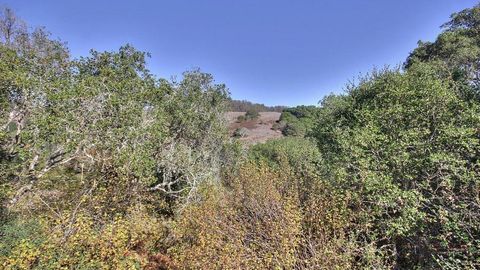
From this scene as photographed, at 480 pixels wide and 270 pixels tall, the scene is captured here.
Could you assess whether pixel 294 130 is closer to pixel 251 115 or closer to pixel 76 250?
pixel 251 115

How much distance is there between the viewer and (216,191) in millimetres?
13195

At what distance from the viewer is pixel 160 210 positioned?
1495 cm

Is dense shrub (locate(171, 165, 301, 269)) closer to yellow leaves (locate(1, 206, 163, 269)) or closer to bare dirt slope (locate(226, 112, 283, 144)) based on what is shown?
yellow leaves (locate(1, 206, 163, 269))

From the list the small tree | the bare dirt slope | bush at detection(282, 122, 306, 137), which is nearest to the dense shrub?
the bare dirt slope

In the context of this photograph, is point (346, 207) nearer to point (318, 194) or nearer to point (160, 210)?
point (318, 194)

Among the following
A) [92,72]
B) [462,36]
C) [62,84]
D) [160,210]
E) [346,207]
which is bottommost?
[160,210]

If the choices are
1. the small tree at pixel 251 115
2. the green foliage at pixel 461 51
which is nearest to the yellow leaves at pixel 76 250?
the green foliage at pixel 461 51

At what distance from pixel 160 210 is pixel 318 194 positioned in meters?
8.44

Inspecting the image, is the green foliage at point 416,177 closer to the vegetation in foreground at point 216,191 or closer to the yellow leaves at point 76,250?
the vegetation in foreground at point 216,191

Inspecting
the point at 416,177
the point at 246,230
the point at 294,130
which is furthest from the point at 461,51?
the point at 294,130

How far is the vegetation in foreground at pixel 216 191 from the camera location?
7.59 meters

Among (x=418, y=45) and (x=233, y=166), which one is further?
(x=233, y=166)

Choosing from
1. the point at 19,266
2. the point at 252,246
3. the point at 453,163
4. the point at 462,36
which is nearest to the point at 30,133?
the point at 19,266

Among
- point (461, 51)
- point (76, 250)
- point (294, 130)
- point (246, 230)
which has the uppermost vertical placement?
point (461, 51)
